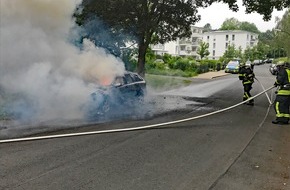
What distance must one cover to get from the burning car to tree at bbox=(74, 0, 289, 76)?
3.07 m

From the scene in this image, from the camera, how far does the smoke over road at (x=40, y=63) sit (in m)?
9.77

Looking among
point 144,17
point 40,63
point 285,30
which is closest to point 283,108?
point 40,63

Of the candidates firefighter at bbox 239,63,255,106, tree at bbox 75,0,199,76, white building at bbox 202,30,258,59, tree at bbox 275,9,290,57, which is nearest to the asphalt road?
firefighter at bbox 239,63,255,106

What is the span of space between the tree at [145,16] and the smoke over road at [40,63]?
14.7 feet

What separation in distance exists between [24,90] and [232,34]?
11698cm

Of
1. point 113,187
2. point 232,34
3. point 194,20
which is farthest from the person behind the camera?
point 232,34

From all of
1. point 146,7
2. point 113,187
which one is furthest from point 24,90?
point 146,7

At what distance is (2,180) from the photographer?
4.86 meters

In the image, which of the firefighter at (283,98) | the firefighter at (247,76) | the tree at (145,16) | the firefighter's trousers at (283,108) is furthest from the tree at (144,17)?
the firefighter's trousers at (283,108)

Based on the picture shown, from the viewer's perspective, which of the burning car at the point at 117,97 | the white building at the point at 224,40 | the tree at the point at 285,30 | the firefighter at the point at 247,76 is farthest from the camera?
the white building at the point at 224,40

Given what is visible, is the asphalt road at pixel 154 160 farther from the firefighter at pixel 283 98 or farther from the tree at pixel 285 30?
the tree at pixel 285 30

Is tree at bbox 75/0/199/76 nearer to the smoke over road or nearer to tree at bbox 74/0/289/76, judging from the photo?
tree at bbox 74/0/289/76

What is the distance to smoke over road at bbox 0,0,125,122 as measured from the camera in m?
9.77

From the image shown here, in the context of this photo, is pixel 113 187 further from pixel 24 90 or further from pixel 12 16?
pixel 12 16
